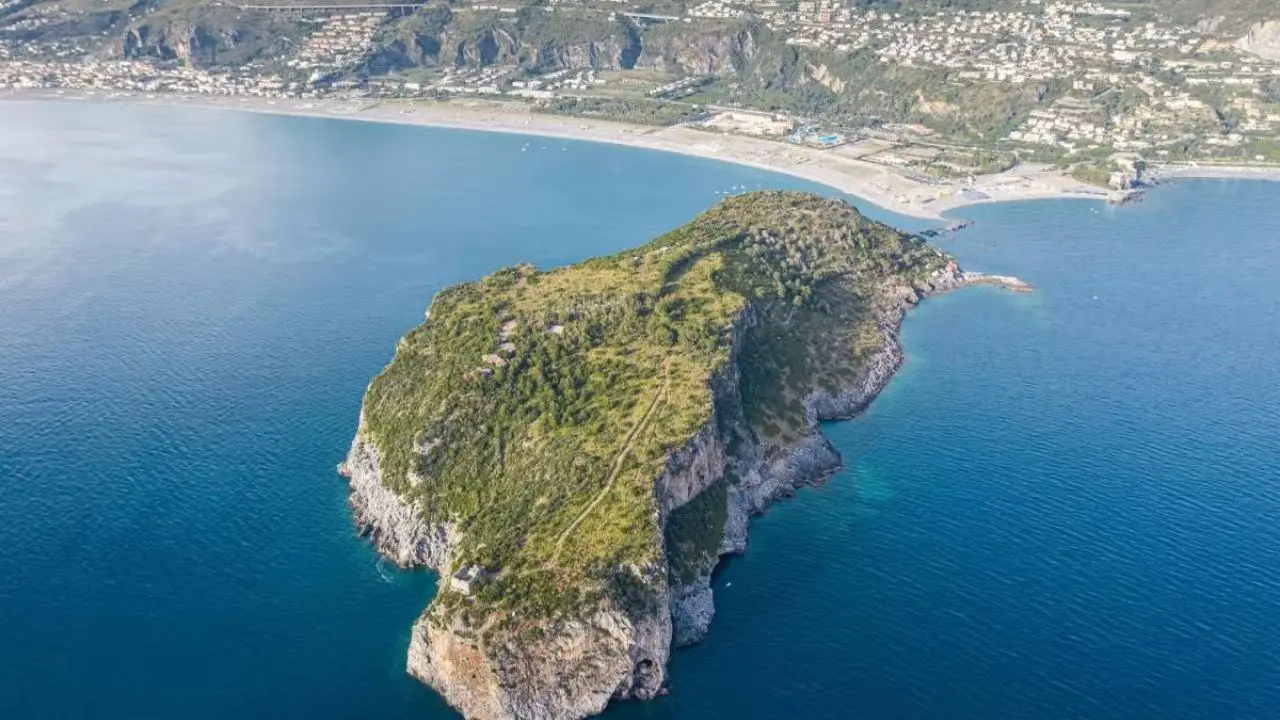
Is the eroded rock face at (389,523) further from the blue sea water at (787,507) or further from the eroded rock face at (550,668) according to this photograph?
the eroded rock face at (550,668)

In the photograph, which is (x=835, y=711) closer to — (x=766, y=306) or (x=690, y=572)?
(x=690, y=572)

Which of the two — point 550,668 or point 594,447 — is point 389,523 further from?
point 550,668

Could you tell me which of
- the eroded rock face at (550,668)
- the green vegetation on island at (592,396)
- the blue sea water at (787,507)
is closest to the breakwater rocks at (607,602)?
the eroded rock face at (550,668)

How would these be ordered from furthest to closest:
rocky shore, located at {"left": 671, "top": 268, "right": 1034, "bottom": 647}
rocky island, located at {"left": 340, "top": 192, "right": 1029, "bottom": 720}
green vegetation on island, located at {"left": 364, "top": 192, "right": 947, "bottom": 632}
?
rocky shore, located at {"left": 671, "top": 268, "right": 1034, "bottom": 647}
green vegetation on island, located at {"left": 364, "top": 192, "right": 947, "bottom": 632}
rocky island, located at {"left": 340, "top": 192, "right": 1029, "bottom": 720}

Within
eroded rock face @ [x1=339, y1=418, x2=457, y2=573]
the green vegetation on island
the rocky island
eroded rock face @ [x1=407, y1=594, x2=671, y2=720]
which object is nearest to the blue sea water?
eroded rock face @ [x1=339, y1=418, x2=457, y2=573]

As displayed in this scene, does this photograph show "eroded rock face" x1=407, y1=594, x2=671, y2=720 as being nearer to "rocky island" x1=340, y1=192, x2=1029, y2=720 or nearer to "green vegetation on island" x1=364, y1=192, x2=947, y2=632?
"rocky island" x1=340, y1=192, x2=1029, y2=720

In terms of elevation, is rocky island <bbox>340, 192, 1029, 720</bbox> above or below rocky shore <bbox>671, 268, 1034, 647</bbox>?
above
